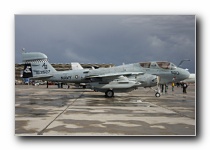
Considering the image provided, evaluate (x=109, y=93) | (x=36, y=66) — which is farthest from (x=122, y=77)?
(x=36, y=66)

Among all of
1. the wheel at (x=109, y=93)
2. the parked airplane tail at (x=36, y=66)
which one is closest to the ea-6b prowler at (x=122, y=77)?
the wheel at (x=109, y=93)

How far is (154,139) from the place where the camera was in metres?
6.14

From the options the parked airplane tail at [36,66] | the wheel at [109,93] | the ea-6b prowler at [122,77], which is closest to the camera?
the parked airplane tail at [36,66]

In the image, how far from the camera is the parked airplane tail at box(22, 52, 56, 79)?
7.66m

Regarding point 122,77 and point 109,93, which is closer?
point 122,77

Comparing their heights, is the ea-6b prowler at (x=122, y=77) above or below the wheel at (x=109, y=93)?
above

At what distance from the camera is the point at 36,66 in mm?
10570

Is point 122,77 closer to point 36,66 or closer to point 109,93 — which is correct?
point 109,93

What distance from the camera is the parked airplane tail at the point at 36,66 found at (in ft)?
25.1

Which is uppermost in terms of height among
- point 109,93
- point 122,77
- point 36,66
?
point 36,66

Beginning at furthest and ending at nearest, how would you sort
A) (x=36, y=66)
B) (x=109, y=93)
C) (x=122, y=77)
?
1. (x=109, y=93)
2. (x=122, y=77)
3. (x=36, y=66)

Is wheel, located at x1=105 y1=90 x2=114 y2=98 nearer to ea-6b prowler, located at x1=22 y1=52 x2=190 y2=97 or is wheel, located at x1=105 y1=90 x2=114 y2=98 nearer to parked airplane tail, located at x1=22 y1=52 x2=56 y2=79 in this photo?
ea-6b prowler, located at x1=22 y1=52 x2=190 y2=97

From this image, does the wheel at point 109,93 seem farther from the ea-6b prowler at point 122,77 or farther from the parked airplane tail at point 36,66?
the parked airplane tail at point 36,66
